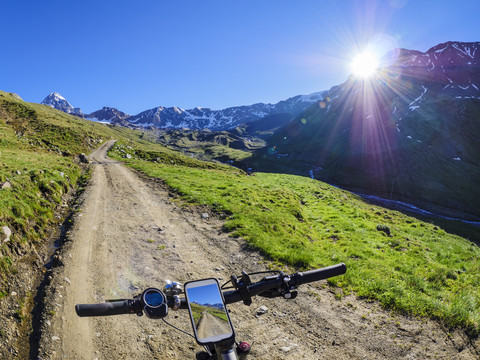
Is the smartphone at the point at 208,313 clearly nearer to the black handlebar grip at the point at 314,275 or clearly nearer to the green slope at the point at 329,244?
the black handlebar grip at the point at 314,275

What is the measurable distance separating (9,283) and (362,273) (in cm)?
1444


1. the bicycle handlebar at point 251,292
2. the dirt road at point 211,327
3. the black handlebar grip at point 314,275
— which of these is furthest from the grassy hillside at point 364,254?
the dirt road at point 211,327

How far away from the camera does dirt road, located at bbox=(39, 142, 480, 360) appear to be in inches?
252

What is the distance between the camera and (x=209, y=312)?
287cm

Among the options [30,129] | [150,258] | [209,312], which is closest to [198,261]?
[150,258]

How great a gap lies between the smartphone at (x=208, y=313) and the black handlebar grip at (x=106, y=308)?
28.9 inches

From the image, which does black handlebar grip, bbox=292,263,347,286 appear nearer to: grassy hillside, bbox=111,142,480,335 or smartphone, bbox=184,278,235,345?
smartphone, bbox=184,278,235,345

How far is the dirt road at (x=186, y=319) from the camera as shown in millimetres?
6395

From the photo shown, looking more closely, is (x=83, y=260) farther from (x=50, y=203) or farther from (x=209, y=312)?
(x=209, y=312)

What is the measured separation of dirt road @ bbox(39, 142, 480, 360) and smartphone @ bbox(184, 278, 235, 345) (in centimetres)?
469

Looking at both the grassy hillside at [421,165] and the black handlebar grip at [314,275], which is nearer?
the black handlebar grip at [314,275]

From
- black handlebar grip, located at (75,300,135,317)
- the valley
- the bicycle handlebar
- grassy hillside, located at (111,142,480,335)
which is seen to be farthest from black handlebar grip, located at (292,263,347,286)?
grassy hillside, located at (111,142,480,335)

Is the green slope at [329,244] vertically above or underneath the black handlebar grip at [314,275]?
underneath

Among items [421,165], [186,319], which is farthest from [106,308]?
[421,165]
